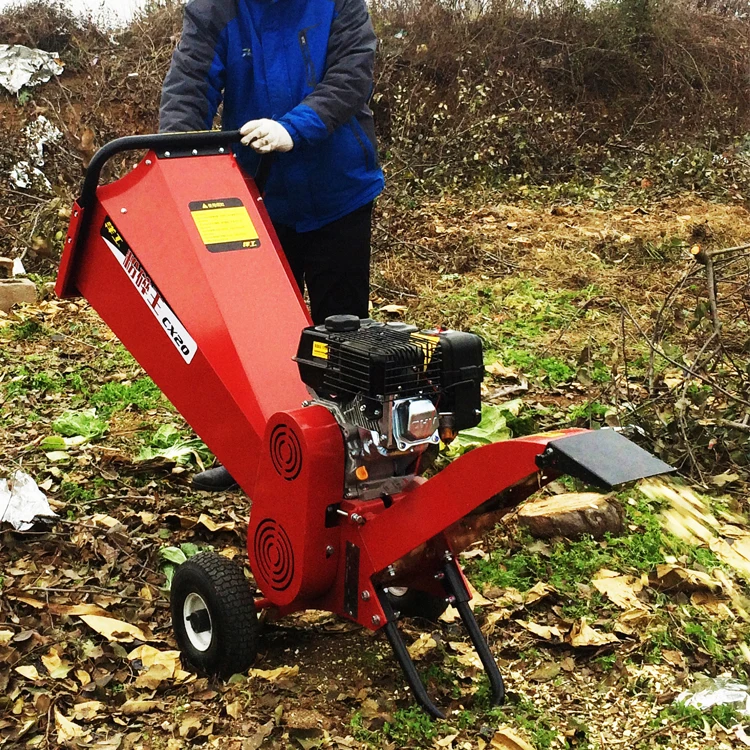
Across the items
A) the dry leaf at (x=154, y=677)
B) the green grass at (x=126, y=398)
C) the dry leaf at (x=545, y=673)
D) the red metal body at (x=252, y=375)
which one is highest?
the red metal body at (x=252, y=375)

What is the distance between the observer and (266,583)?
97.1 inches

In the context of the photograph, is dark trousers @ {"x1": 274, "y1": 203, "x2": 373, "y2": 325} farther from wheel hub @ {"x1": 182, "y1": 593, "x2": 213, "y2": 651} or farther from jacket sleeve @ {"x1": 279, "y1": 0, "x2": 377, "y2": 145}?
wheel hub @ {"x1": 182, "y1": 593, "x2": 213, "y2": 651}

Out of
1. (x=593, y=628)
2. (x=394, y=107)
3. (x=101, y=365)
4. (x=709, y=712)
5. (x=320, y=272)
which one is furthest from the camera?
(x=394, y=107)

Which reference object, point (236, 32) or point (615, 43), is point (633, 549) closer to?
point (236, 32)

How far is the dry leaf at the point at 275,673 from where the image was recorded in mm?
2461

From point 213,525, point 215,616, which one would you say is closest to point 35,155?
point 213,525

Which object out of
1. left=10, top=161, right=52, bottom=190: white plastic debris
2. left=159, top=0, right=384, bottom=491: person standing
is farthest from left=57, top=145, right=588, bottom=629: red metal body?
left=10, top=161, right=52, bottom=190: white plastic debris

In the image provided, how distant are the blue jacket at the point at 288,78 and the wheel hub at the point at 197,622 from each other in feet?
4.69

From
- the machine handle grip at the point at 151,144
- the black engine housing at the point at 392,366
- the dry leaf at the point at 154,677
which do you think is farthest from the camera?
the machine handle grip at the point at 151,144

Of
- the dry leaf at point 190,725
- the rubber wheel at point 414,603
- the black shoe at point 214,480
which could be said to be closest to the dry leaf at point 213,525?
the black shoe at point 214,480

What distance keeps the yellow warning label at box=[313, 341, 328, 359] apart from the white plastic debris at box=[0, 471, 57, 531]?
4.71 ft

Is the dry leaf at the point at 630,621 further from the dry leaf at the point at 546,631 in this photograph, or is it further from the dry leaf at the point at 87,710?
the dry leaf at the point at 87,710

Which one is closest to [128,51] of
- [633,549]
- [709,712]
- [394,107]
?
[394,107]

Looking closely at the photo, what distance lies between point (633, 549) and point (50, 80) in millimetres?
9919
